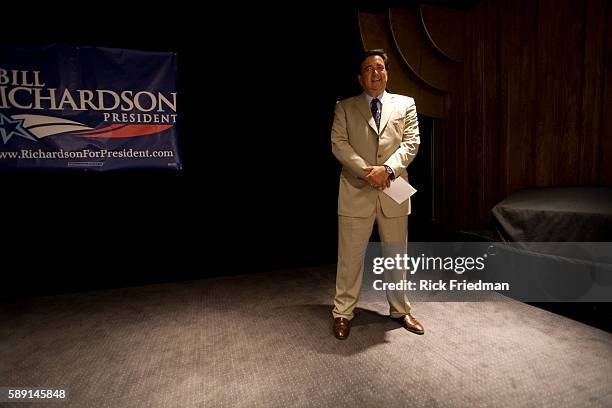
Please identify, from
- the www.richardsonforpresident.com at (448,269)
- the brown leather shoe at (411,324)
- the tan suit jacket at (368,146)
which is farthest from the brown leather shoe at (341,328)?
the tan suit jacket at (368,146)

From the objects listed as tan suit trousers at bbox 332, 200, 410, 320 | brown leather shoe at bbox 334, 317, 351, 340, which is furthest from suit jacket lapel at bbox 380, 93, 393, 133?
brown leather shoe at bbox 334, 317, 351, 340

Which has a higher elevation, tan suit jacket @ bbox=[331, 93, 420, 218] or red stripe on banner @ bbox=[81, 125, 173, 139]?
red stripe on banner @ bbox=[81, 125, 173, 139]

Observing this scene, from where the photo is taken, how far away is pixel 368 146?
2.34 metres

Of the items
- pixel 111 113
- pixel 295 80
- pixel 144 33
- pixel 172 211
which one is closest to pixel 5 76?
pixel 111 113

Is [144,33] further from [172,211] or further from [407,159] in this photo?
[407,159]

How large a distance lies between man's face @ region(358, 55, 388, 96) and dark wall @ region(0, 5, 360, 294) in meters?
1.60

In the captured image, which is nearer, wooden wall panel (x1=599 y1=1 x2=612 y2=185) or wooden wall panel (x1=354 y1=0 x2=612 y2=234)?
wooden wall panel (x1=599 y1=1 x2=612 y2=185)

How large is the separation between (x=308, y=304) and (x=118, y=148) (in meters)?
2.28

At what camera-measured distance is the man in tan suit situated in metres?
2.30

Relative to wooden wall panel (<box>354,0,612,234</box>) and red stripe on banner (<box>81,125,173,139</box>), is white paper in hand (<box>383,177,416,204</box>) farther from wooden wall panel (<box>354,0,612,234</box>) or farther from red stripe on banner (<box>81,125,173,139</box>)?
red stripe on banner (<box>81,125,173,139</box>)

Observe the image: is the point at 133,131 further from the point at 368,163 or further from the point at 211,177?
the point at 368,163

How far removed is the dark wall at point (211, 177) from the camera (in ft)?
10.6

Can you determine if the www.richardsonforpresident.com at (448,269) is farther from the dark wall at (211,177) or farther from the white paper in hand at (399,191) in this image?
the dark wall at (211,177)

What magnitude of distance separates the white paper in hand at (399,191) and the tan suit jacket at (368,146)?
0.15 ft
